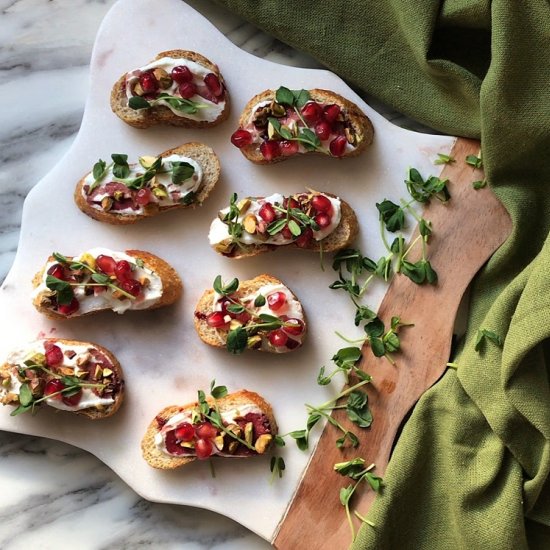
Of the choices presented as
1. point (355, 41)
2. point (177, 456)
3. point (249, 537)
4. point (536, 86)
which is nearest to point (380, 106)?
point (355, 41)

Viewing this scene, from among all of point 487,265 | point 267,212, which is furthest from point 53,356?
point 487,265

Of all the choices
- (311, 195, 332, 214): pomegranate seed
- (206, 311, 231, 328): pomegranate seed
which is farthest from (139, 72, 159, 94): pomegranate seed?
(206, 311, 231, 328): pomegranate seed

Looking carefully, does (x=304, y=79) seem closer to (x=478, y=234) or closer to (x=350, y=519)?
(x=478, y=234)

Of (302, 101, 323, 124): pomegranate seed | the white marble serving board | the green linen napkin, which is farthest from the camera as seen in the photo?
the white marble serving board

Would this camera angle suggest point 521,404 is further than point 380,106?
No

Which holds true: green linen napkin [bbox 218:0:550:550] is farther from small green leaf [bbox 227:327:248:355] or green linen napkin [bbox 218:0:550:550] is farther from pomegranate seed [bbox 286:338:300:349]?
small green leaf [bbox 227:327:248:355]

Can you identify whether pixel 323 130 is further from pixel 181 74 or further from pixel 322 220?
pixel 181 74

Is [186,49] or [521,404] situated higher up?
[186,49]
